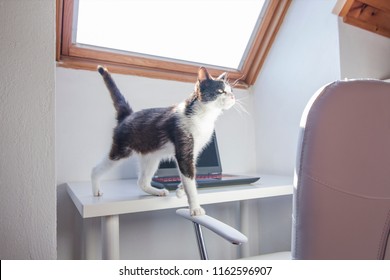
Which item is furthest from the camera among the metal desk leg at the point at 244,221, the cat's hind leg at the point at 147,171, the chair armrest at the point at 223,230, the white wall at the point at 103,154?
the metal desk leg at the point at 244,221

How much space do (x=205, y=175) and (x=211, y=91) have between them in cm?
41

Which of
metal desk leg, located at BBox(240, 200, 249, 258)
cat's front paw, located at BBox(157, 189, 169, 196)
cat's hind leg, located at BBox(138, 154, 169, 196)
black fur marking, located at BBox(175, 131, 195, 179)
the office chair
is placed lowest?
metal desk leg, located at BBox(240, 200, 249, 258)

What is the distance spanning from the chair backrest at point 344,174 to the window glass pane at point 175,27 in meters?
0.94

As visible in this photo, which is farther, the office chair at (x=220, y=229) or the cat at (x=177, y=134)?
the cat at (x=177, y=134)

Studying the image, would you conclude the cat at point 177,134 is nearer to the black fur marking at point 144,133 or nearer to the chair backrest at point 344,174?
the black fur marking at point 144,133

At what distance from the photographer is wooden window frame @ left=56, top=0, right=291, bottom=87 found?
3.23 ft

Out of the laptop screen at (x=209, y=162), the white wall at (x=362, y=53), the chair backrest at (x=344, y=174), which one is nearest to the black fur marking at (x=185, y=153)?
the chair backrest at (x=344, y=174)

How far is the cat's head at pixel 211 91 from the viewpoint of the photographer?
0.64 meters

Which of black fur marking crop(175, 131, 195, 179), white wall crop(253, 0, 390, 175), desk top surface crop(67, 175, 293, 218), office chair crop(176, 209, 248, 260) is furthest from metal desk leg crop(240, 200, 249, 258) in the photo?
black fur marking crop(175, 131, 195, 179)

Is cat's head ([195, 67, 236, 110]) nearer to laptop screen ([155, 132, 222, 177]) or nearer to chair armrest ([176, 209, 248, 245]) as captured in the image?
chair armrest ([176, 209, 248, 245])

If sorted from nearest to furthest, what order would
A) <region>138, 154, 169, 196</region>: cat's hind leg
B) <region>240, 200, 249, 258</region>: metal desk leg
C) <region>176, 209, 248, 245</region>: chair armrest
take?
<region>176, 209, 248, 245</region>: chair armrest, <region>138, 154, 169, 196</region>: cat's hind leg, <region>240, 200, 249, 258</region>: metal desk leg

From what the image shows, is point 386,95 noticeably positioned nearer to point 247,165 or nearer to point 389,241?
point 389,241

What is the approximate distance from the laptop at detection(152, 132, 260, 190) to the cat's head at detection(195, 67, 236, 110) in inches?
8.9
